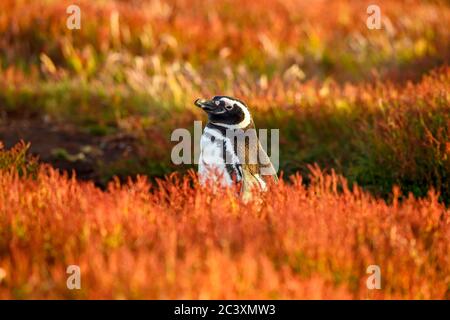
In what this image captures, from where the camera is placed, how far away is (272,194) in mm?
5559

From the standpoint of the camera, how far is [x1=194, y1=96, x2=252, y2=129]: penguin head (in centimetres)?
643

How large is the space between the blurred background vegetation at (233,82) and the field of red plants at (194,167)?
0.03m

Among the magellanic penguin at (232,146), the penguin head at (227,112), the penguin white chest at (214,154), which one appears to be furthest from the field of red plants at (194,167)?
the penguin head at (227,112)

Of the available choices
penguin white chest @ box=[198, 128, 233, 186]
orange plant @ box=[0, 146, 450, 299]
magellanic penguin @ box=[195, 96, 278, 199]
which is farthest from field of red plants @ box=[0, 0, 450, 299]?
magellanic penguin @ box=[195, 96, 278, 199]

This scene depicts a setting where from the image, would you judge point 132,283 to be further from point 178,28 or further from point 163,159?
point 178,28

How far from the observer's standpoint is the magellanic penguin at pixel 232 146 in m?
6.32

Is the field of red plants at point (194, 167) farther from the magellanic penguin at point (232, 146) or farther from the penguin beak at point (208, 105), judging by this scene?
the penguin beak at point (208, 105)

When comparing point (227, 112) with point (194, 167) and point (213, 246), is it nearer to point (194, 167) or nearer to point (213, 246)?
point (194, 167)

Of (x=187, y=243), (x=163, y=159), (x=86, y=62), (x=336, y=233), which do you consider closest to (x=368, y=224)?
(x=336, y=233)

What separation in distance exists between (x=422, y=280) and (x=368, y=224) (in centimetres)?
51

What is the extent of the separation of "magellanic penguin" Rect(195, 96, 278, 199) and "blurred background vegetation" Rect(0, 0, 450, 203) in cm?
137

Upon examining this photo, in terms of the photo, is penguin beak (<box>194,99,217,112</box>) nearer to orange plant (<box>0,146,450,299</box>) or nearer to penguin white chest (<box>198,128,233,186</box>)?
penguin white chest (<box>198,128,233,186</box>)

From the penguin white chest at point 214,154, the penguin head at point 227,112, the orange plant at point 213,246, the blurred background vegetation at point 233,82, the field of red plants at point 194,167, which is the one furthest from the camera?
the blurred background vegetation at point 233,82

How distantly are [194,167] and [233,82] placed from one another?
3252mm
